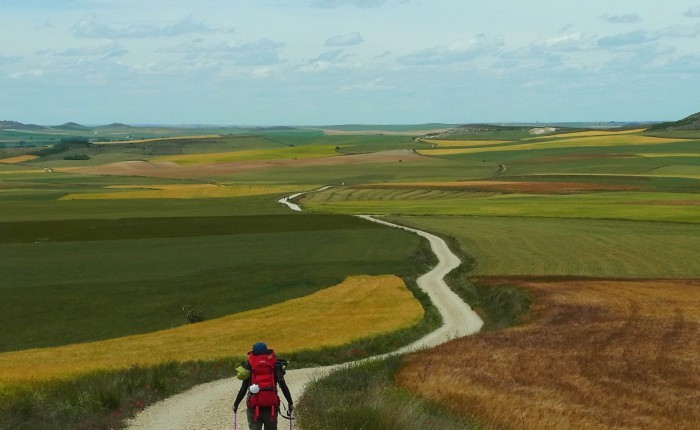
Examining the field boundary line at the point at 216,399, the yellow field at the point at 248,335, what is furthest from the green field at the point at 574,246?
the field boundary line at the point at 216,399

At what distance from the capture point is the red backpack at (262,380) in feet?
51.1

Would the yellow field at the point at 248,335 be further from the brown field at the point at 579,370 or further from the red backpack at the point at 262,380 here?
the red backpack at the point at 262,380

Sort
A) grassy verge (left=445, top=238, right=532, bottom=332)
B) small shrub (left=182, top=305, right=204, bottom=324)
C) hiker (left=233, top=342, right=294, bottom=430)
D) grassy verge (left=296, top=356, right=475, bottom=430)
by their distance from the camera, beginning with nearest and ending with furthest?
hiker (left=233, top=342, right=294, bottom=430) < grassy verge (left=296, top=356, right=475, bottom=430) < grassy verge (left=445, top=238, right=532, bottom=332) < small shrub (left=182, top=305, right=204, bottom=324)

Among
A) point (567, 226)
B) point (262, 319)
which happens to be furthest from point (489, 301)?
point (567, 226)

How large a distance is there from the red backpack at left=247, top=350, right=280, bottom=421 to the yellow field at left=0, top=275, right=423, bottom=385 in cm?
1288

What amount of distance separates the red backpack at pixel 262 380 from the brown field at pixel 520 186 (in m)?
118

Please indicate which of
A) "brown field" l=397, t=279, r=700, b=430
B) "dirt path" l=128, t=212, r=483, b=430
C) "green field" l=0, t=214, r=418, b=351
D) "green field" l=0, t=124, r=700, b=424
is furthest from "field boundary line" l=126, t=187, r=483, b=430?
"green field" l=0, t=214, r=418, b=351

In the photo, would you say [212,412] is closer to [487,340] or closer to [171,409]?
[171,409]

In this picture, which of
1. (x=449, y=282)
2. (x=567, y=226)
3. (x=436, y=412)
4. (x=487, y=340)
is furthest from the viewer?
(x=567, y=226)

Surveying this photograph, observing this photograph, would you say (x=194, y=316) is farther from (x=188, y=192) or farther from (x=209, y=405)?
(x=188, y=192)

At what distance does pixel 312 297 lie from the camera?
170 feet

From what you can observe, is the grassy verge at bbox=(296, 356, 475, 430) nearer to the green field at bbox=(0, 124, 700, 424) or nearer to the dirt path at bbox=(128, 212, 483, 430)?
the dirt path at bbox=(128, 212, 483, 430)

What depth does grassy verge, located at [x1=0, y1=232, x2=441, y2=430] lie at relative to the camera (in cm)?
2012

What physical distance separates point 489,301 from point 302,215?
49.8m
